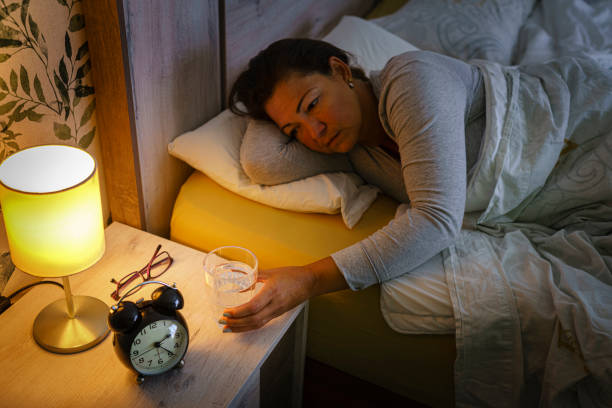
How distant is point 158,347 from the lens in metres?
0.74

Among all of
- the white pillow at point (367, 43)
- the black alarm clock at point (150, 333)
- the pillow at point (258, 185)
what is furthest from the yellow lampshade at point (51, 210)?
the white pillow at point (367, 43)

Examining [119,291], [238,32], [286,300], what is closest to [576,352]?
[286,300]

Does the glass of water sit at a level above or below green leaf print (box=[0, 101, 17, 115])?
below

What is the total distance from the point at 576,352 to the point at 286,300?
0.58 metres

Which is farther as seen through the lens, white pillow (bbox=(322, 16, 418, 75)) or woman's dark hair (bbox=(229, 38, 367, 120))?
white pillow (bbox=(322, 16, 418, 75))

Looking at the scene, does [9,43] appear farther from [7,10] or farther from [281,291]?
[281,291]

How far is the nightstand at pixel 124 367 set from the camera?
75 centimetres

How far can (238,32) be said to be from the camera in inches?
51.2

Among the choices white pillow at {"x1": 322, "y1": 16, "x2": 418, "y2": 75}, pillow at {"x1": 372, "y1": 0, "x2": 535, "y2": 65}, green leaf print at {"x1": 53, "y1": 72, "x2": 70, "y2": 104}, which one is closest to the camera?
green leaf print at {"x1": 53, "y1": 72, "x2": 70, "y2": 104}

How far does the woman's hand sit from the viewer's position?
858 mm

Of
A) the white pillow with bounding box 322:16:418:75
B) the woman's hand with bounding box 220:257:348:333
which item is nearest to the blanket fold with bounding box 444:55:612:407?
the woman's hand with bounding box 220:257:348:333

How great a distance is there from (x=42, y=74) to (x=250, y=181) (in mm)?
541

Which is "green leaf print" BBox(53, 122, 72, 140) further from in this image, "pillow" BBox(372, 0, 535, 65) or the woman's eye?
"pillow" BBox(372, 0, 535, 65)

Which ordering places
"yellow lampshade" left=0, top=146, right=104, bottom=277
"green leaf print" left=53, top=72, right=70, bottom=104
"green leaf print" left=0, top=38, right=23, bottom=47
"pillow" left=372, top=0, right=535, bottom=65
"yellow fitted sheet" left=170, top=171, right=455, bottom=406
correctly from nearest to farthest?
"yellow lampshade" left=0, top=146, right=104, bottom=277 → "green leaf print" left=0, top=38, right=23, bottom=47 → "green leaf print" left=53, top=72, right=70, bottom=104 → "yellow fitted sheet" left=170, top=171, right=455, bottom=406 → "pillow" left=372, top=0, right=535, bottom=65
